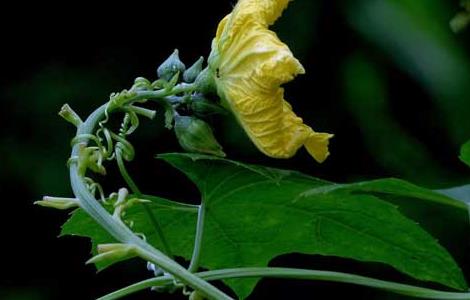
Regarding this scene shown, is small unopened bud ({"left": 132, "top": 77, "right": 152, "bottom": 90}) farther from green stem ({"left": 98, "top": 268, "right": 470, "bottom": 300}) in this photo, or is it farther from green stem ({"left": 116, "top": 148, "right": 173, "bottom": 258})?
green stem ({"left": 98, "top": 268, "right": 470, "bottom": 300})

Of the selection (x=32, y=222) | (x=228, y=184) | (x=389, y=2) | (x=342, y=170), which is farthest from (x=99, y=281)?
(x=228, y=184)

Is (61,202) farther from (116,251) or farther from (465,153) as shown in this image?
(465,153)

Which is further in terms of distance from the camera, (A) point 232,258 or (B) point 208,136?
(A) point 232,258

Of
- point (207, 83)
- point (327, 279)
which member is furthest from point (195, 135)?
point (327, 279)

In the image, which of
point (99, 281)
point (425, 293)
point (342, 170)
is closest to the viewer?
point (425, 293)

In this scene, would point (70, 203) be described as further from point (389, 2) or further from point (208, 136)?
point (389, 2)

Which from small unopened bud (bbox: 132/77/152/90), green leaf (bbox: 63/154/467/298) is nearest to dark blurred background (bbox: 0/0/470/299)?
green leaf (bbox: 63/154/467/298)
